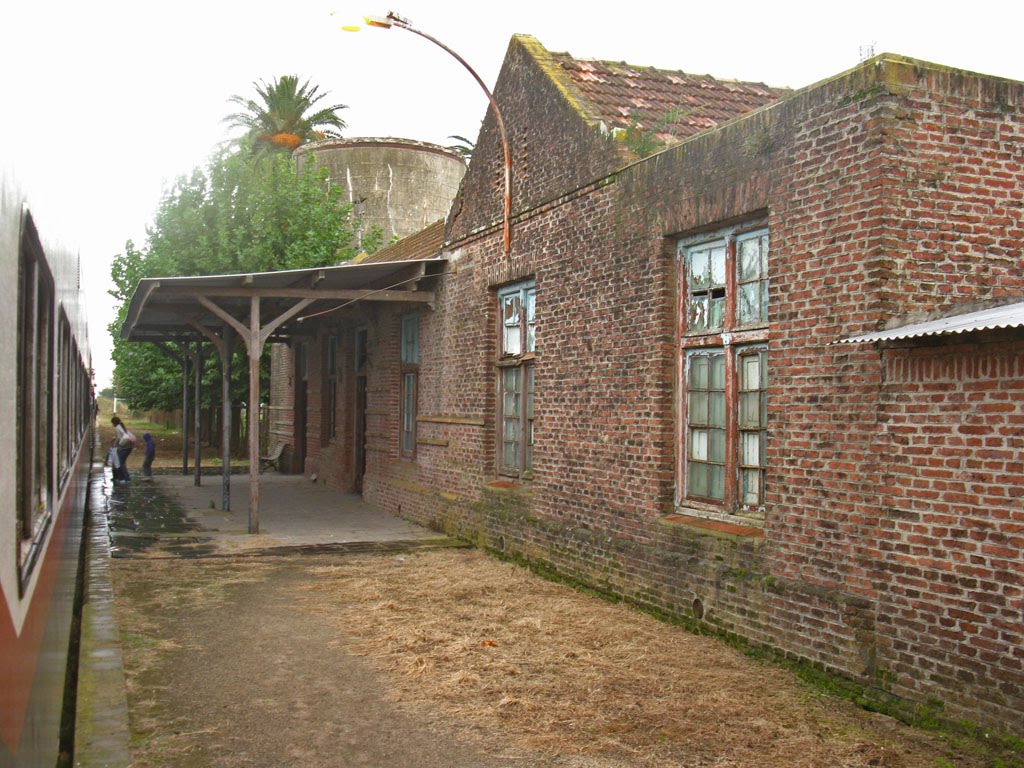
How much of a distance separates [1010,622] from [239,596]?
20.1 feet

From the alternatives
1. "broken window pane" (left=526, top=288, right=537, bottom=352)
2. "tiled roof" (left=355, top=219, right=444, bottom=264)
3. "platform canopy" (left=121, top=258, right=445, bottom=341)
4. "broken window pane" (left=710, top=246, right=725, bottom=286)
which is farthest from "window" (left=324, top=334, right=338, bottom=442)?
"broken window pane" (left=710, top=246, right=725, bottom=286)

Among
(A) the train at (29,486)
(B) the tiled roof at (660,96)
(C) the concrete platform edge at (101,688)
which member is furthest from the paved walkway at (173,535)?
(B) the tiled roof at (660,96)

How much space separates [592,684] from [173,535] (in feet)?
23.6

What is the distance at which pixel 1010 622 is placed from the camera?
4613 mm

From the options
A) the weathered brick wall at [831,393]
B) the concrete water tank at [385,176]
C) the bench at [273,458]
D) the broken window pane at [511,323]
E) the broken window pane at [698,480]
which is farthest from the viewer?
the concrete water tank at [385,176]

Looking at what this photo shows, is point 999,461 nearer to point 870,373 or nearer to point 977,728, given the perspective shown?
point 870,373

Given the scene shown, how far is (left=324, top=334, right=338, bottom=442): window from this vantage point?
18411mm

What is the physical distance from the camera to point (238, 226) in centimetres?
2245

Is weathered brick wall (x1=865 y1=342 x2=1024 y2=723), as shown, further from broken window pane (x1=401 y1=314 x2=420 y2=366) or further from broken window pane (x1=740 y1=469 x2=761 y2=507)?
broken window pane (x1=401 y1=314 x2=420 y2=366)

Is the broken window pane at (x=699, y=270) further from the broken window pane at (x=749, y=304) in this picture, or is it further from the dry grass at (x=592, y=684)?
the dry grass at (x=592, y=684)

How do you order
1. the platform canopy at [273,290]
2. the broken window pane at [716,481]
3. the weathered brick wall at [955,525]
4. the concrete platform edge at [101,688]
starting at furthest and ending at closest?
the platform canopy at [273,290] → the broken window pane at [716,481] → the weathered brick wall at [955,525] → the concrete platform edge at [101,688]

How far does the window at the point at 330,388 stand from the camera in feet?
60.4

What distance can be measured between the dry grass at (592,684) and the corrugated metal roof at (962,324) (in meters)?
2.09

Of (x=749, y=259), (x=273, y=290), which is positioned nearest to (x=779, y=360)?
(x=749, y=259)
